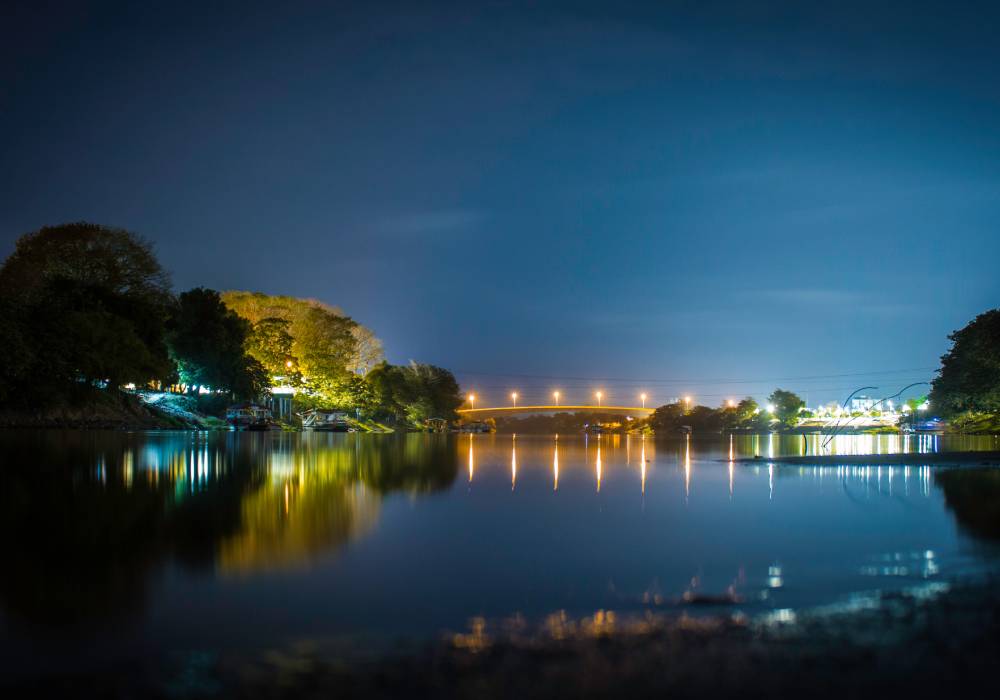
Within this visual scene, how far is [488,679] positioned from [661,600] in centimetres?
303

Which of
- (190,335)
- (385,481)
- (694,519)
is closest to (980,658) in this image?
(694,519)

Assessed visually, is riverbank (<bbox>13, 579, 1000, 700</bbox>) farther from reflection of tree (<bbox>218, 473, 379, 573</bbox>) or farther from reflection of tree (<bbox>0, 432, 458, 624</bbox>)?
reflection of tree (<bbox>218, 473, 379, 573</bbox>)

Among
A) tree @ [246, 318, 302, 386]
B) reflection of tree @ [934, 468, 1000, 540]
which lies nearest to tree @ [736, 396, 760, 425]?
tree @ [246, 318, 302, 386]

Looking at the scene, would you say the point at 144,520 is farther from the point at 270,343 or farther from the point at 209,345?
the point at 270,343

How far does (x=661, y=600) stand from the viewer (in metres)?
8.30

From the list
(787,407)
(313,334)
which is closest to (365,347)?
(313,334)

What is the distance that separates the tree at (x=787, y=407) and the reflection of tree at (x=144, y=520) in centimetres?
17912

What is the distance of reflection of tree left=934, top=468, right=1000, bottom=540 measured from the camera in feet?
46.5

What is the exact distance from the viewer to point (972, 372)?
250ft

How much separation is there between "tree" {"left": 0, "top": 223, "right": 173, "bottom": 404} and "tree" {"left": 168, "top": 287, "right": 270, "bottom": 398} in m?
5.19

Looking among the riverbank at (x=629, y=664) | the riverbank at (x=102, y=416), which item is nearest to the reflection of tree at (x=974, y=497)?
the riverbank at (x=629, y=664)

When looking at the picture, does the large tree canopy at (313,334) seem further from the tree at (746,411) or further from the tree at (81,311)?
the tree at (746,411)

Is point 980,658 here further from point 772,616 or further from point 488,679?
point 488,679

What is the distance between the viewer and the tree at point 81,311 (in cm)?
5472
